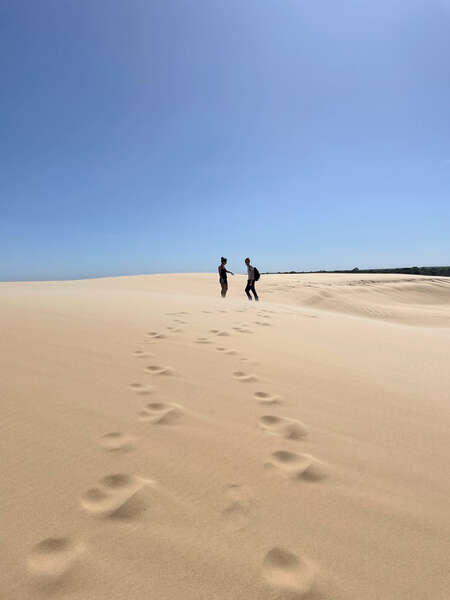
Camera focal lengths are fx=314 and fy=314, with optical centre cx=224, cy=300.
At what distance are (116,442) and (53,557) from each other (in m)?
0.69

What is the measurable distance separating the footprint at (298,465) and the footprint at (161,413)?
28.5 inches

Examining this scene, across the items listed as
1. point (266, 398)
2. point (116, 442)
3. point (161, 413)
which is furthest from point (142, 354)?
point (116, 442)

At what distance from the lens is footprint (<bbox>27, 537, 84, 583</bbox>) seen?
1.04m

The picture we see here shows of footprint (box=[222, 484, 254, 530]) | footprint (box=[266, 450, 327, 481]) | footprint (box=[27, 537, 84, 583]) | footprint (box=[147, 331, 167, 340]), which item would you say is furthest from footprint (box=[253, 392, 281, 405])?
footprint (box=[147, 331, 167, 340])

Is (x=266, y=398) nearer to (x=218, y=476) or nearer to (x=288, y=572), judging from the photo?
(x=218, y=476)

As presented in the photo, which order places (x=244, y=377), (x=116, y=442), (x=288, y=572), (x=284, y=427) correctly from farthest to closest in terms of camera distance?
(x=244, y=377) < (x=284, y=427) < (x=116, y=442) < (x=288, y=572)

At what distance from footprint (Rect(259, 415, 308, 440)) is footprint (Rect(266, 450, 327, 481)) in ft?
0.63

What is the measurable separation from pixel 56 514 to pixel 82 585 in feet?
1.14

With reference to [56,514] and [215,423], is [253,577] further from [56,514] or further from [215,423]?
[215,423]

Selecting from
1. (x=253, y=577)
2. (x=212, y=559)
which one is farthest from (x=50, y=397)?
(x=253, y=577)

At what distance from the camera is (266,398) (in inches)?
97.4

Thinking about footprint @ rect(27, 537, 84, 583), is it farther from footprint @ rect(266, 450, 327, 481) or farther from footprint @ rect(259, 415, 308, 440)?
footprint @ rect(259, 415, 308, 440)

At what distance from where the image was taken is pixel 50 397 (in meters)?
2.24

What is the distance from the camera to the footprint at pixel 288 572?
1.03 m
